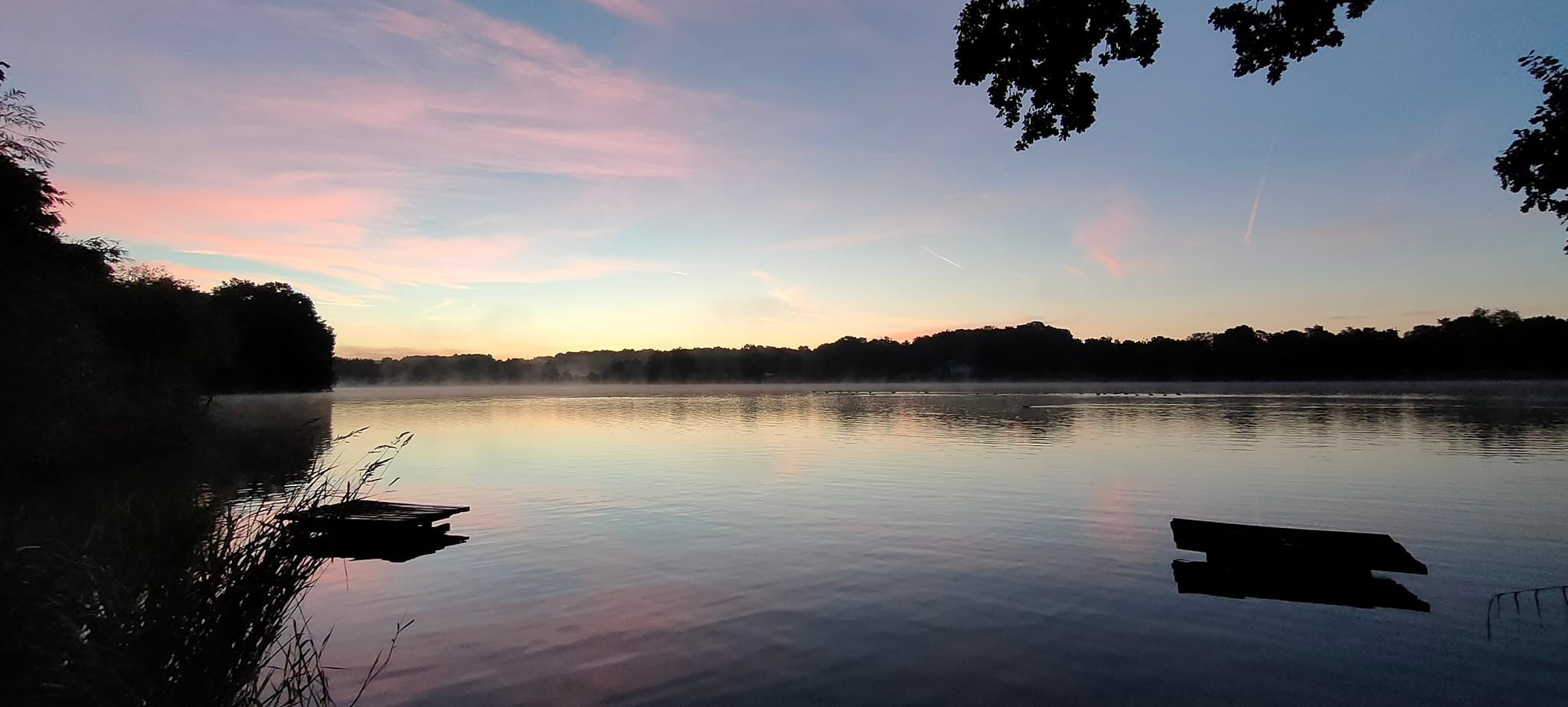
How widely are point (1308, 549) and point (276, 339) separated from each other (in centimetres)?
14958

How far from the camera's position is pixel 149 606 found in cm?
597

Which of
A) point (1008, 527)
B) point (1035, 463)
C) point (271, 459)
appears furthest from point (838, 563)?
point (1035, 463)

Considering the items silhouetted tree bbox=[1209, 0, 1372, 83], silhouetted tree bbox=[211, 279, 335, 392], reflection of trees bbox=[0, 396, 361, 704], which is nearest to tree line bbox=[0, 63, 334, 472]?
reflection of trees bbox=[0, 396, 361, 704]

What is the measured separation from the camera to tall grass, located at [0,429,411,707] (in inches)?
215

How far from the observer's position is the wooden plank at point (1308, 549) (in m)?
13.8

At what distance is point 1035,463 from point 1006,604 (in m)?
22.0

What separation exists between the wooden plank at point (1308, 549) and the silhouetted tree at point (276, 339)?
13402 cm

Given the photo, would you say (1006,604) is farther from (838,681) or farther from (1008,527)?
(1008,527)

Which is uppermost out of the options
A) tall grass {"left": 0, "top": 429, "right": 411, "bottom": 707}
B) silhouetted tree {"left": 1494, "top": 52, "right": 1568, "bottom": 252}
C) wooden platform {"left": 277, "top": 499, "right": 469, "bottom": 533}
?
silhouetted tree {"left": 1494, "top": 52, "right": 1568, "bottom": 252}

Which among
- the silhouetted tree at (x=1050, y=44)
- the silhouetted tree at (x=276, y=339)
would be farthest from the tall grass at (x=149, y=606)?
the silhouetted tree at (x=276, y=339)

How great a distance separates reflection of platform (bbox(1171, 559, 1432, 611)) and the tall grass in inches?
532

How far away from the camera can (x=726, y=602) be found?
13.4m

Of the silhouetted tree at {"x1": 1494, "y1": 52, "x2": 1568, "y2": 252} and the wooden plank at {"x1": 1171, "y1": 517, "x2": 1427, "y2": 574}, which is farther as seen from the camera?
the wooden plank at {"x1": 1171, "y1": 517, "x2": 1427, "y2": 574}

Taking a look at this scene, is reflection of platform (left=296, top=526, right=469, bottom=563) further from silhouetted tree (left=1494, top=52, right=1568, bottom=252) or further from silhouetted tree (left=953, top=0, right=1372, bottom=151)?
silhouetted tree (left=1494, top=52, right=1568, bottom=252)
